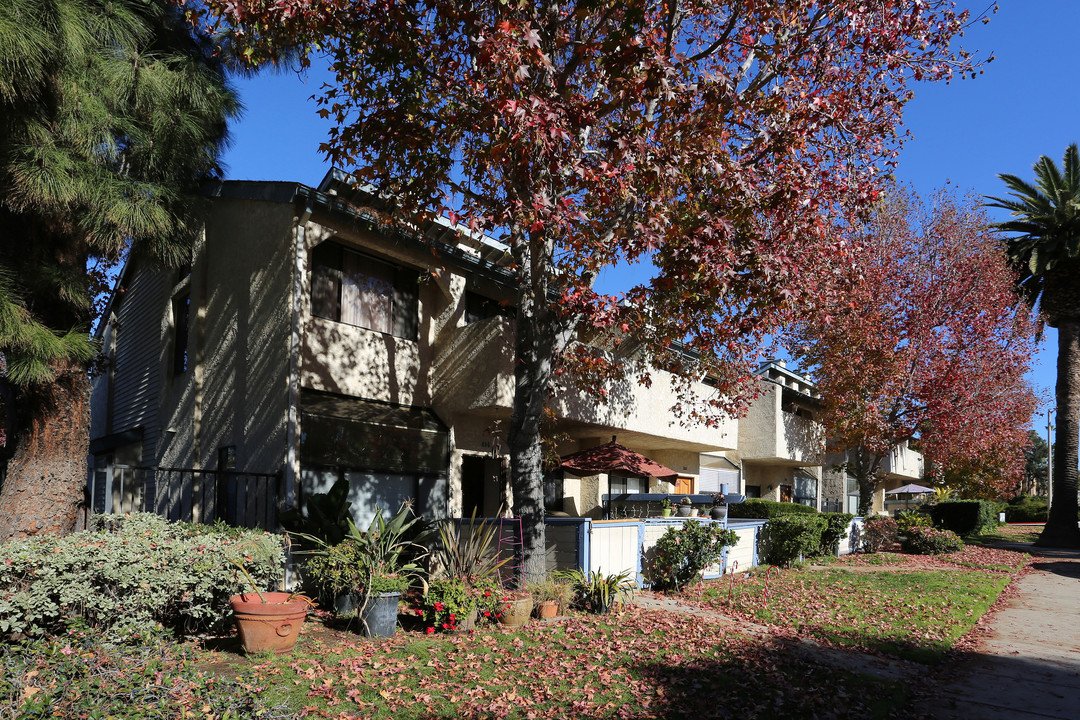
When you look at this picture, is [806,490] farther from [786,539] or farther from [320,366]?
[320,366]

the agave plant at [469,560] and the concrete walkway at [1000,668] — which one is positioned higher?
the agave plant at [469,560]

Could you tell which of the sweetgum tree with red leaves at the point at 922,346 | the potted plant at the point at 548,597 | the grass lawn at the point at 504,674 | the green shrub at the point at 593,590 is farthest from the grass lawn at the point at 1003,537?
the potted plant at the point at 548,597

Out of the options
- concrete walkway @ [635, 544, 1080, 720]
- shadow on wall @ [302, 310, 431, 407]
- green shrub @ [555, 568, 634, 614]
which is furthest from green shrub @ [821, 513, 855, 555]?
shadow on wall @ [302, 310, 431, 407]

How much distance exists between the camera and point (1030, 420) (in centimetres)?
3381

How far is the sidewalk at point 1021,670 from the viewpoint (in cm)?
713

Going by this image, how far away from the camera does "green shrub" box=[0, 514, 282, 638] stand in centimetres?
737

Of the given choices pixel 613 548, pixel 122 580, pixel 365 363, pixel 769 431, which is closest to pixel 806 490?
pixel 769 431

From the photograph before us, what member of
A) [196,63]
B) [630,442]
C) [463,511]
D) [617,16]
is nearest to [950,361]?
[630,442]

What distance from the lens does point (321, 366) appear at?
13.6m

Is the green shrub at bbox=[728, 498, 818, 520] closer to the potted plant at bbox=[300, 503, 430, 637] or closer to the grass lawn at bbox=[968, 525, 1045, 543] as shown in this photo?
the grass lawn at bbox=[968, 525, 1045, 543]

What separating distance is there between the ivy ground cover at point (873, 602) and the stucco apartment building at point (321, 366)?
4.81m

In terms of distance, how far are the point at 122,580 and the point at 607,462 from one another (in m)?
10.9

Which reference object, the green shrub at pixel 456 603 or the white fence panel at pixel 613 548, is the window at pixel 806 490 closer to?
the white fence panel at pixel 613 548

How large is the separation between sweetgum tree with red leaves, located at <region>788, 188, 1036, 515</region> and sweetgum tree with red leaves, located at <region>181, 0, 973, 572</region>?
12.3 metres
